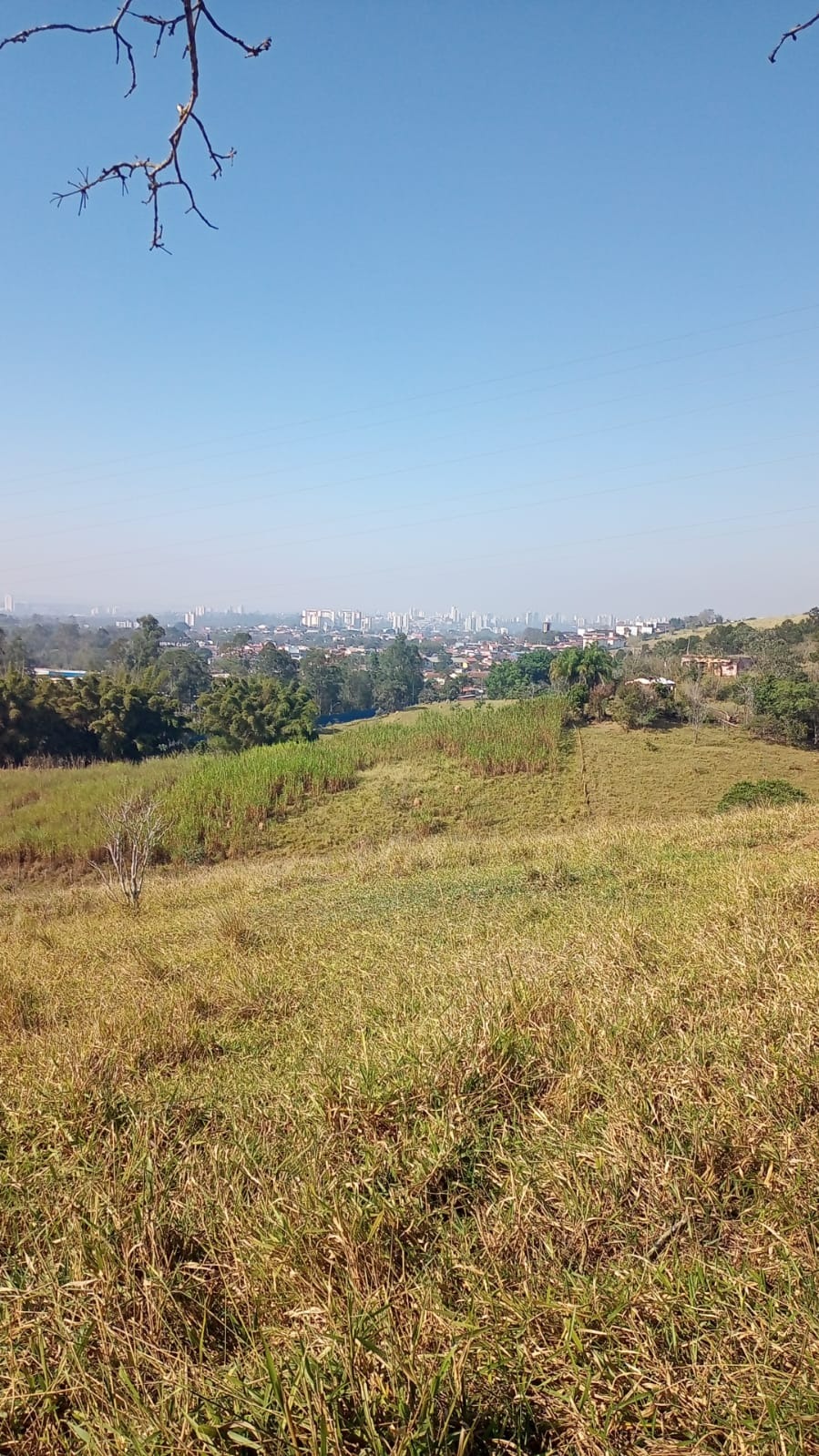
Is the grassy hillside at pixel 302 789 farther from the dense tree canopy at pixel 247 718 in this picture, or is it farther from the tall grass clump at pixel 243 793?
the dense tree canopy at pixel 247 718

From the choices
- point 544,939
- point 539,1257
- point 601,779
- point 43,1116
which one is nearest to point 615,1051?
point 539,1257

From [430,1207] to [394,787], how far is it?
13.6 meters

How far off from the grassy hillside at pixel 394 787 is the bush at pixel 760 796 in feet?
3.39

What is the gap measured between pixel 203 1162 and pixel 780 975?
6.79ft

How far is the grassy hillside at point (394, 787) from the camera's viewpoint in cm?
1246

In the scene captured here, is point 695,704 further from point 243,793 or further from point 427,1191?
point 427,1191

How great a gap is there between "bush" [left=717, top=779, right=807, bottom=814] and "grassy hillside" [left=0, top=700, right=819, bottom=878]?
1.03m

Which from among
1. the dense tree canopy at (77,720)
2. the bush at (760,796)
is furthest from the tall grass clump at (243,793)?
the bush at (760,796)

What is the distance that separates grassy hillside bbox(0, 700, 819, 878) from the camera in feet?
40.9

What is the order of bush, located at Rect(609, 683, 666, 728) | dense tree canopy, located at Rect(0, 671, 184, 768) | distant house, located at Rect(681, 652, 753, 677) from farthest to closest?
distant house, located at Rect(681, 652, 753, 677)
dense tree canopy, located at Rect(0, 671, 184, 768)
bush, located at Rect(609, 683, 666, 728)

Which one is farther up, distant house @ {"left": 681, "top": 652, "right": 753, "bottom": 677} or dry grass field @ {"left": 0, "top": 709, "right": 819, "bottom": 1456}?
distant house @ {"left": 681, "top": 652, "right": 753, "bottom": 677}

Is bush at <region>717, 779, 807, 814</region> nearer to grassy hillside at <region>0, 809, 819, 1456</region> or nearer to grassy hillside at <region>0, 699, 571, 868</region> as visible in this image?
grassy hillside at <region>0, 699, 571, 868</region>

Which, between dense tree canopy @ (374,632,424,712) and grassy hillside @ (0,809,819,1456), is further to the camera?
dense tree canopy @ (374,632,424,712)

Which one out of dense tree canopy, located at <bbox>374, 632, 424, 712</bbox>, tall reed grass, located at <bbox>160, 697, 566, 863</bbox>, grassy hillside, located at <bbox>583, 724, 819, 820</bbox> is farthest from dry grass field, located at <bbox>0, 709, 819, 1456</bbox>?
dense tree canopy, located at <bbox>374, 632, 424, 712</bbox>
